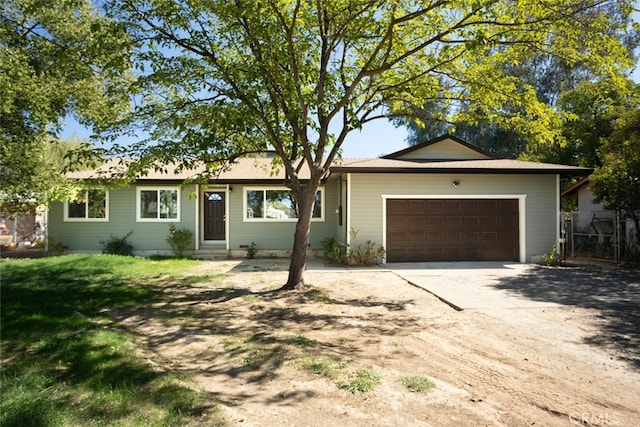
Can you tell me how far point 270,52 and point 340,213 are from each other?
7.35 m

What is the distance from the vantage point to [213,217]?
49.1 ft

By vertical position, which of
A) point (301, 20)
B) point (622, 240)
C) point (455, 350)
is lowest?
point (455, 350)

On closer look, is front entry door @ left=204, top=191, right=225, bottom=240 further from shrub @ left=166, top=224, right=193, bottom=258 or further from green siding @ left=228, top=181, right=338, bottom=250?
shrub @ left=166, top=224, right=193, bottom=258

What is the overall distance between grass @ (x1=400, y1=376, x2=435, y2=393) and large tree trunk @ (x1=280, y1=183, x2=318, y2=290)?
4583mm

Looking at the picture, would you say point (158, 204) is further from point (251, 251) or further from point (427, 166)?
point (427, 166)

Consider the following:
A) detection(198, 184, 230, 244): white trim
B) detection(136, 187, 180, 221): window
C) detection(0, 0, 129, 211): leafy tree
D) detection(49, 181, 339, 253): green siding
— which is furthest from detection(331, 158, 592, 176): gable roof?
detection(136, 187, 180, 221): window

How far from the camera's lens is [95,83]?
11031 mm

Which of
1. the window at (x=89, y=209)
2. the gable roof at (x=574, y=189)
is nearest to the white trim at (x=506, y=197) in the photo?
the gable roof at (x=574, y=189)

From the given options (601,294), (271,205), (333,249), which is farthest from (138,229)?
(601,294)

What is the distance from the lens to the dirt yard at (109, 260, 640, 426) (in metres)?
3.05

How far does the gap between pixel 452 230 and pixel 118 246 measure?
11606 millimetres

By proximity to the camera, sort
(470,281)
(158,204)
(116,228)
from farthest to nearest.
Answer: (158,204), (116,228), (470,281)

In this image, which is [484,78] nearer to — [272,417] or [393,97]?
[393,97]

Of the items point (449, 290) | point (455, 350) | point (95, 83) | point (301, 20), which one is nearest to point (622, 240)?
point (449, 290)
